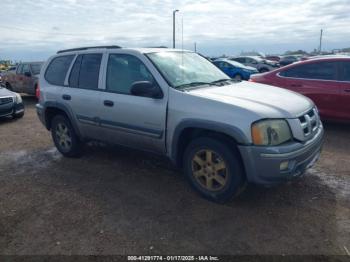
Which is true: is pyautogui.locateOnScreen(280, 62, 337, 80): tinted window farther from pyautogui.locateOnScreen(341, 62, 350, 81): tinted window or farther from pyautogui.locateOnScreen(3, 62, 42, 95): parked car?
pyautogui.locateOnScreen(3, 62, 42, 95): parked car

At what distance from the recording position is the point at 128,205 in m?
4.00

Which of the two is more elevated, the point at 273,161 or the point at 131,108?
the point at 131,108

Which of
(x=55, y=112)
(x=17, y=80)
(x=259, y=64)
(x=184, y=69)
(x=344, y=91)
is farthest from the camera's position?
(x=259, y=64)

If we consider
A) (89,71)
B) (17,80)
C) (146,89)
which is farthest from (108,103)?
(17,80)

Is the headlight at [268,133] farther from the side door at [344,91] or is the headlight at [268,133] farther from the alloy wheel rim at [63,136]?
the side door at [344,91]

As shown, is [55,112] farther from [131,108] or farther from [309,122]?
[309,122]

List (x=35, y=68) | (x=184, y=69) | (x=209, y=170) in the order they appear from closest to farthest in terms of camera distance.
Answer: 1. (x=209, y=170)
2. (x=184, y=69)
3. (x=35, y=68)

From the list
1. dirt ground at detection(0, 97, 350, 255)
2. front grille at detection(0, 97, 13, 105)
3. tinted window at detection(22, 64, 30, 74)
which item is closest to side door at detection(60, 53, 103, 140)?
dirt ground at detection(0, 97, 350, 255)

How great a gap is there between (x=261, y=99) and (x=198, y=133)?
0.82m

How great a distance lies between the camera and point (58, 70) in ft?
18.9

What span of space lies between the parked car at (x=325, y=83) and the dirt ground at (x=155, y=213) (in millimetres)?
1491

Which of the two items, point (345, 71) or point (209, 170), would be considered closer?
point (209, 170)

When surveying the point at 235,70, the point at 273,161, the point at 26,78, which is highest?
the point at 235,70

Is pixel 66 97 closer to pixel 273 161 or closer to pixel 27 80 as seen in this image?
pixel 273 161
